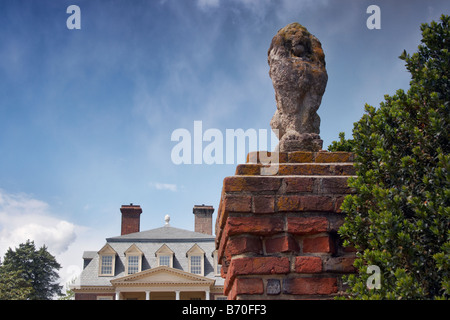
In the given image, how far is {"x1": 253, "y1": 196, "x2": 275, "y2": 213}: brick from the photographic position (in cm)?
299

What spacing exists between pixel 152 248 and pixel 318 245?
34.0 meters

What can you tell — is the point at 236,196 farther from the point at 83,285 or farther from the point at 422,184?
the point at 83,285

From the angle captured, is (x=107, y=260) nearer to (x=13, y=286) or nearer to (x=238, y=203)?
(x=13, y=286)

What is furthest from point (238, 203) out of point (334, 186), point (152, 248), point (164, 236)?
point (164, 236)

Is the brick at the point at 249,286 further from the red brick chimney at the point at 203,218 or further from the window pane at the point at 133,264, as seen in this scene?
the red brick chimney at the point at 203,218

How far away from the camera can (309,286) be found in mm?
2891

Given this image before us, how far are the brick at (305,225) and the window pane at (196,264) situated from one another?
32666 mm

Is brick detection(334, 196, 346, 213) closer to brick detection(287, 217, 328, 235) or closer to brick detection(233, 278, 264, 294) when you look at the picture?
brick detection(287, 217, 328, 235)

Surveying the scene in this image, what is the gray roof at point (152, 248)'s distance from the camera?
113 ft

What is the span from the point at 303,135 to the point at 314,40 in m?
0.84
